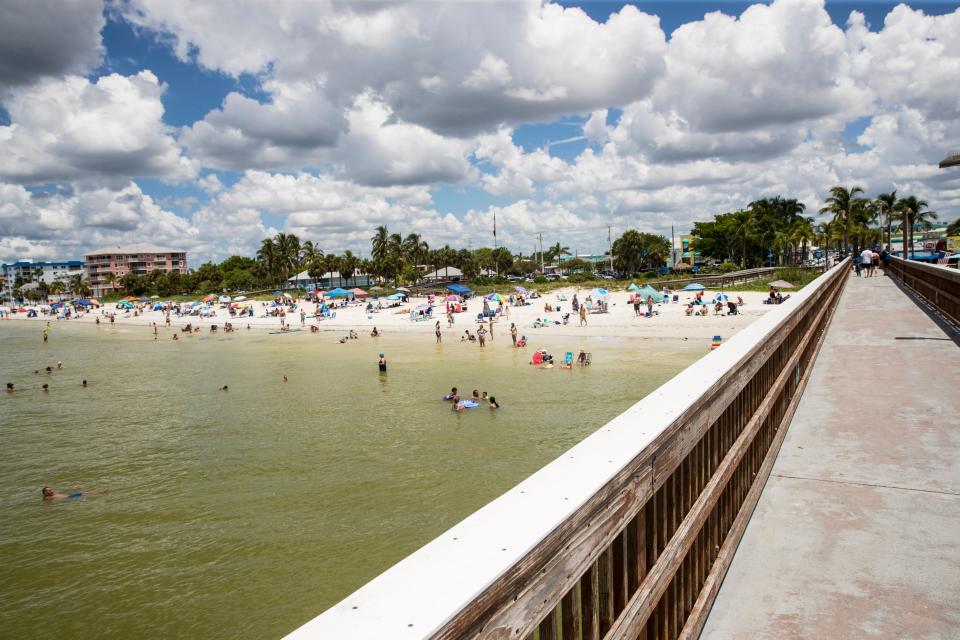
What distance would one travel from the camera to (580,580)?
1.73 metres

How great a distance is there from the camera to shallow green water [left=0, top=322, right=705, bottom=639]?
32.6 ft

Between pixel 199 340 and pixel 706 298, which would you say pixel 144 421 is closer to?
pixel 199 340

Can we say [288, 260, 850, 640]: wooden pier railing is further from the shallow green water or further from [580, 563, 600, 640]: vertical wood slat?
the shallow green water

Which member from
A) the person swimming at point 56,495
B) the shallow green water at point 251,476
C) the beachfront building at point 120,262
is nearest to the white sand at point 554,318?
the shallow green water at point 251,476

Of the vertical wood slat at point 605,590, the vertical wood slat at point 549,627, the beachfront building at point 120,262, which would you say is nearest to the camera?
the vertical wood slat at point 549,627

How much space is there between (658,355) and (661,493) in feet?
98.9

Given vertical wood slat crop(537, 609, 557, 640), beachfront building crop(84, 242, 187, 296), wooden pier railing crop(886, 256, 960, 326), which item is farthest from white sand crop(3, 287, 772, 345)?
beachfront building crop(84, 242, 187, 296)

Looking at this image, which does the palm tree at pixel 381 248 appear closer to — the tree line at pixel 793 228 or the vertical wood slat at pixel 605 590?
the tree line at pixel 793 228

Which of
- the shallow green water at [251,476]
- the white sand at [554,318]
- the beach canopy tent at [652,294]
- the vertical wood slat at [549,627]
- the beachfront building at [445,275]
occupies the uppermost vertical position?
the vertical wood slat at [549,627]

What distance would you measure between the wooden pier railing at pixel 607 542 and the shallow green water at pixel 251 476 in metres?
7.87

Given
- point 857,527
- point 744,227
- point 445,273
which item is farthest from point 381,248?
point 857,527

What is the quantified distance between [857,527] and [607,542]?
8.07ft

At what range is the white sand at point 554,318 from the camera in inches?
1548

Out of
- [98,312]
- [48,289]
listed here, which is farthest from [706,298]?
[48,289]
